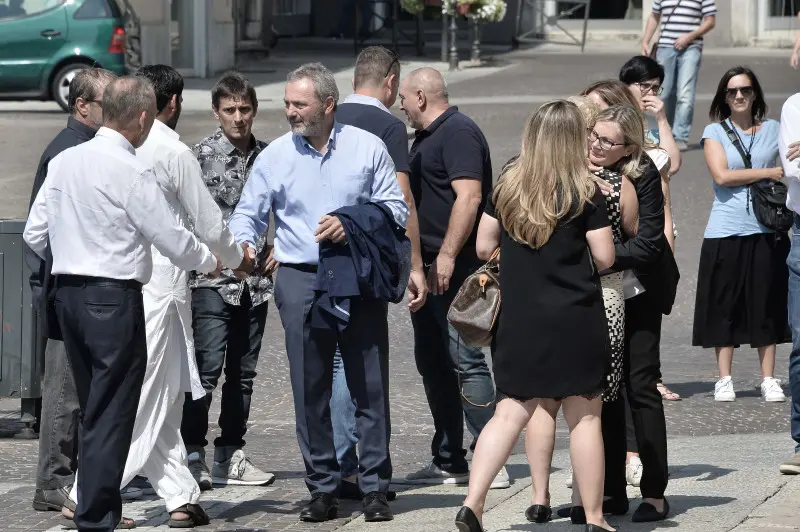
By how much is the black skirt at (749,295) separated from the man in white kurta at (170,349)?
3.80 metres

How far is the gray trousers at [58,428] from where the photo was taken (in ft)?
22.2

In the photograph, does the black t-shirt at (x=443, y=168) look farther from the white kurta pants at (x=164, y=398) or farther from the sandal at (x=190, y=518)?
the sandal at (x=190, y=518)

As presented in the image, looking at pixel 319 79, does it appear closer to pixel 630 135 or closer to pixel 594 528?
pixel 630 135

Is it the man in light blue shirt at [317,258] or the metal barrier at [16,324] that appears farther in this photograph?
the metal barrier at [16,324]

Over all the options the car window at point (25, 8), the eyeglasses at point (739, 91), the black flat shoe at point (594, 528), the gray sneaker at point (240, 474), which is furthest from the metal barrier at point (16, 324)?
the car window at point (25, 8)

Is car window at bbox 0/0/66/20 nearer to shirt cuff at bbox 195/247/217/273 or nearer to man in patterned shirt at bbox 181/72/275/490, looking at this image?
man in patterned shirt at bbox 181/72/275/490

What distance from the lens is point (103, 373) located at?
18.7 ft

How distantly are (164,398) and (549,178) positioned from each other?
1.90 meters

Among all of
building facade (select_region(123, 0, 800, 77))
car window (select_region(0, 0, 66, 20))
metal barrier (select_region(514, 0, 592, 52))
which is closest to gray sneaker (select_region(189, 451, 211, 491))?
car window (select_region(0, 0, 66, 20))

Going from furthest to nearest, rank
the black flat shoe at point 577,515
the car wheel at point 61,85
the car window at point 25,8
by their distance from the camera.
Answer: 1. the car window at point 25,8
2. the car wheel at point 61,85
3. the black flat shoe at point 577,515

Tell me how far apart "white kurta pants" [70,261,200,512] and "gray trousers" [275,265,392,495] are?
1.47ft

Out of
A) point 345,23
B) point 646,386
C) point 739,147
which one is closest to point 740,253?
point 739,147

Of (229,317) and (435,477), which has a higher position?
(229,317)

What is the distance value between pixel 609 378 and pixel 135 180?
200 cm
